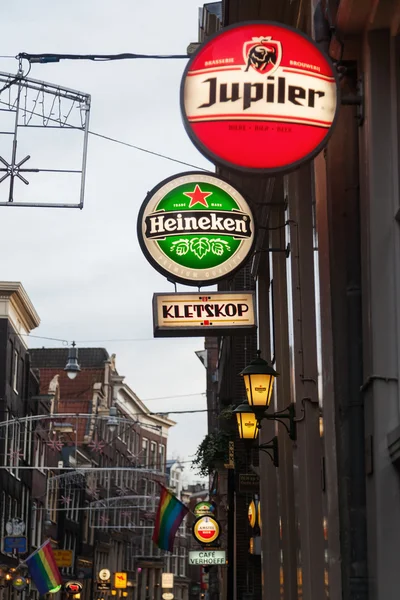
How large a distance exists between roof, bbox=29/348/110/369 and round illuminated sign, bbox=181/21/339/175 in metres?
66.5

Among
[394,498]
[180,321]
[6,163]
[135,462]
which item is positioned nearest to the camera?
[394,498]

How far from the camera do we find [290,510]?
1405 centimetres

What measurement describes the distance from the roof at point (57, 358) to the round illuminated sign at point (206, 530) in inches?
1558

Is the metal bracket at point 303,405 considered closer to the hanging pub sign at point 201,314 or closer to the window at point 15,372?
the hanging pub sign at point 201,314

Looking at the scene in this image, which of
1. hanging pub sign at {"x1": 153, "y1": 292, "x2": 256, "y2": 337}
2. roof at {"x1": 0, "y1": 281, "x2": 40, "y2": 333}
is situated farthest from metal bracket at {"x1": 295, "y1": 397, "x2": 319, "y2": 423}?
roof at {"x1": 0, "y1": 281, "x2": 40, "y2": 333}

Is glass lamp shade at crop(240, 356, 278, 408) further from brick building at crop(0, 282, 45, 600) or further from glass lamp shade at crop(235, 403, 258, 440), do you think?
brick building at crop(0, 282, 45, 600)

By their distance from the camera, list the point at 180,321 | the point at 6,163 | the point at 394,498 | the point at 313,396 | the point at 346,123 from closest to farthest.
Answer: the point at 394,498
the point at 346,123
the point at 180,321
the point at 313,396
the point at 6,163

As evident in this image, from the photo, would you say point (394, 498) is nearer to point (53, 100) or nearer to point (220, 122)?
point (220, 122)

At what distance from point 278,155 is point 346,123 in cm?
130

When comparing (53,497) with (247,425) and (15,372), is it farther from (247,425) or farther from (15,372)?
(247,425)

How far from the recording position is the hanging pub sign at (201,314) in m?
10.6

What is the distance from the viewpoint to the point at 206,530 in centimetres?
3378

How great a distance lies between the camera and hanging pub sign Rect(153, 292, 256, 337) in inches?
418

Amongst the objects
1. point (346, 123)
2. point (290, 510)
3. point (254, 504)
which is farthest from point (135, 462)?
point (346, 123)
